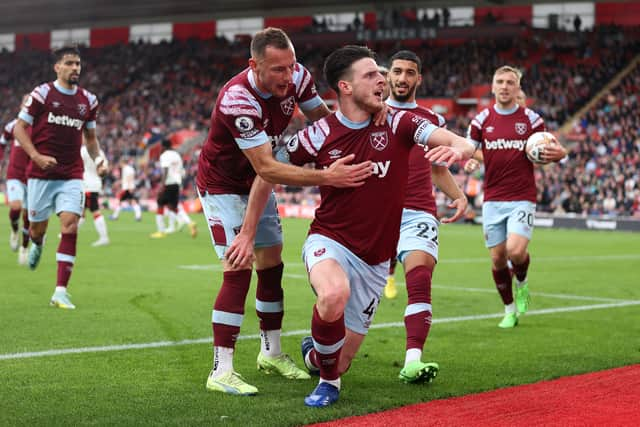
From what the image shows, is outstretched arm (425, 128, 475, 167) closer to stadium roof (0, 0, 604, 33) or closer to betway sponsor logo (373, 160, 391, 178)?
betway sponsor logo (373, 160, 391, 178)

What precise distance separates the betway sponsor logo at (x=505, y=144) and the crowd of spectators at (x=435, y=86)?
2171 centimetres

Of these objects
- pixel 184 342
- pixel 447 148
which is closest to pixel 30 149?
pixel 184 342

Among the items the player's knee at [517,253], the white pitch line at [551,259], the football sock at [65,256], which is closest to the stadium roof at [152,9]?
the white pitch line at [551,259]

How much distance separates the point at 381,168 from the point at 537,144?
3929 mm

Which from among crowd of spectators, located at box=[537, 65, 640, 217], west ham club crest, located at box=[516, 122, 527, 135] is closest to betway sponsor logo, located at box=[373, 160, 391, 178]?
west ham club crest, located at box=[516, 122, 527, 135]

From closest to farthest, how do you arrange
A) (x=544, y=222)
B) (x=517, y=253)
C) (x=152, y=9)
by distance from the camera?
1. (x=517, y=253)
2. (x=544, y=222)
3. (x=152, y=9)

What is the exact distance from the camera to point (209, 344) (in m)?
7.52

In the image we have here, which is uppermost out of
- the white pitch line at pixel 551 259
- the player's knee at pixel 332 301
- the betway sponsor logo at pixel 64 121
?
the betway sponsor logo at pixel 64 121

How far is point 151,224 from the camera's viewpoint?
28391 mm

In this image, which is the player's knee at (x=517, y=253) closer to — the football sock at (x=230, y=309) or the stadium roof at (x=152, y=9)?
the football sock at (x=230, y=309)

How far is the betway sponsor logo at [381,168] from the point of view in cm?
556

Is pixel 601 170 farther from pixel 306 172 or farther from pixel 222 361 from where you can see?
pixel 306 172

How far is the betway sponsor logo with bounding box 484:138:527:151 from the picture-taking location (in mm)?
9461

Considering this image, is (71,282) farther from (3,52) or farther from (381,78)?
(3,52)
